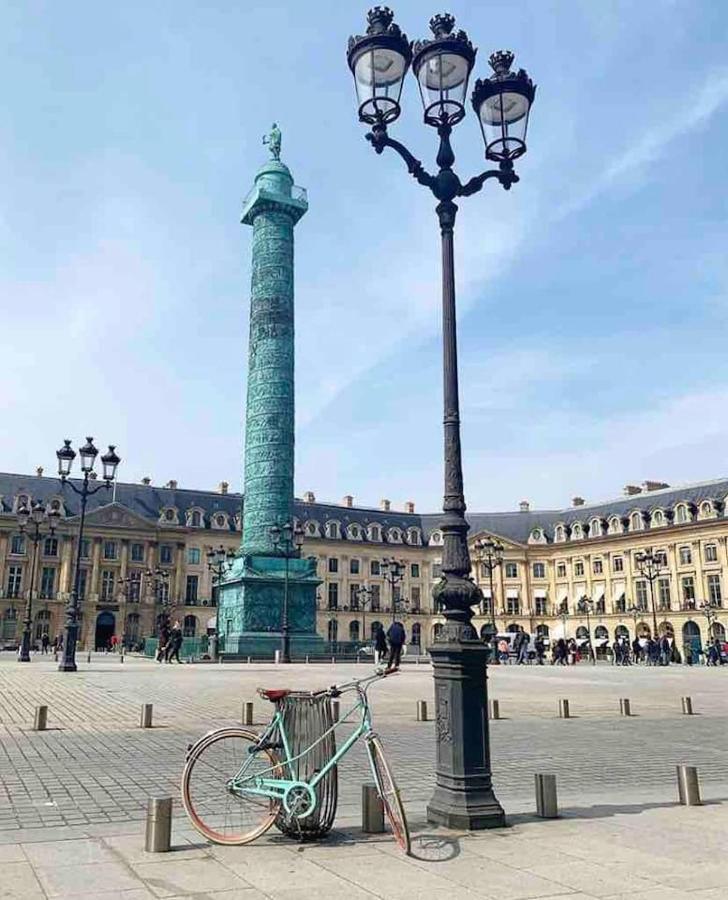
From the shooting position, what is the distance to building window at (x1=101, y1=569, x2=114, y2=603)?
268 ft

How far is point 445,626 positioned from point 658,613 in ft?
255

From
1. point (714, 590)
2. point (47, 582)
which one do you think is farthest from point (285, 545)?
point (714, 590)

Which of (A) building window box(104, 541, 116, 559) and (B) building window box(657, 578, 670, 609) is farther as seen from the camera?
(A) building window box(104, 541, 116, 559)

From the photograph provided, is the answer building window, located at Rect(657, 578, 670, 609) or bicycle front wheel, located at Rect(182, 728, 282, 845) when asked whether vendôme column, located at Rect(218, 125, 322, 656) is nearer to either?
bicycle front wheel, located at Rect(182, 728, 282, 845)

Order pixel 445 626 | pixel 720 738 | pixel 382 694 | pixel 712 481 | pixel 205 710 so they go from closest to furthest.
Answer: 1. pixel 445 626
2. pixel 720 738
3. pixel 205 710
4. pixel 382 694
5. pixel 712 481

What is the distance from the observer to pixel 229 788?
6305 millimetres

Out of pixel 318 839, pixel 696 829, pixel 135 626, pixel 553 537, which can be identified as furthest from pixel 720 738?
pixel 553 537

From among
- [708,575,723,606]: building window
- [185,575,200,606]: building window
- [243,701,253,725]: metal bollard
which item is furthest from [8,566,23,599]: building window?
[243,701,253,725]: metal bollard

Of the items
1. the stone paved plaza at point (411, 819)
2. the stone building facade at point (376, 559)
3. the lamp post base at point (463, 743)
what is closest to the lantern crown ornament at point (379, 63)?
the lamp post base at point (463, 743)

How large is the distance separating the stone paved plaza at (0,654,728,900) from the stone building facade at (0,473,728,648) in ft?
185

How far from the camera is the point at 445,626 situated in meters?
7.43

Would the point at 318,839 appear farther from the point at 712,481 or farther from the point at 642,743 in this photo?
the point at 712,481

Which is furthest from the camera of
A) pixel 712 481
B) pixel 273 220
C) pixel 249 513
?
pixel 712 481

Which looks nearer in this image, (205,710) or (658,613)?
(205,710)
